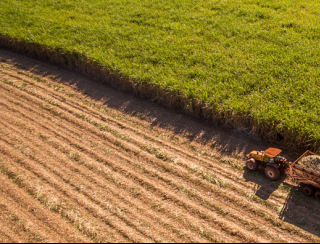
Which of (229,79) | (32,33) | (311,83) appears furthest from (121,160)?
(32,33)

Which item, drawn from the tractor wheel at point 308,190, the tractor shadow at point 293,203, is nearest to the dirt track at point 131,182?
the tractor shadow at point 293,203

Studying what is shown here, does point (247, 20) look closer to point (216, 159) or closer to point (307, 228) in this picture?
point (216, 159)

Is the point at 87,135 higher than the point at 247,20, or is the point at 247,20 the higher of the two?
the point at 247,20

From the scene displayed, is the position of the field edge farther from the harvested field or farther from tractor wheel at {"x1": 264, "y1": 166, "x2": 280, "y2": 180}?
tractor wheel at {"x1": 264, "y1": 166, "x2": 280, "y2": 180}

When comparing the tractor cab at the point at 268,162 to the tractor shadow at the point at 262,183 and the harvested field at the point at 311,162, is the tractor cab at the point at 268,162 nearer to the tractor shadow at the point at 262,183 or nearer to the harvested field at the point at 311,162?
the tractor shadow at the point at 262,183

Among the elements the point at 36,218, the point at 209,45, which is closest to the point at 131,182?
the point at 36,218

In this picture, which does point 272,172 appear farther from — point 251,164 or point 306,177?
point 306,177

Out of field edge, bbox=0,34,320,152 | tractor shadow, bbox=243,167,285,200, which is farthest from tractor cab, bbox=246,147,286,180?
field edge, bbox=0,34,320,152
